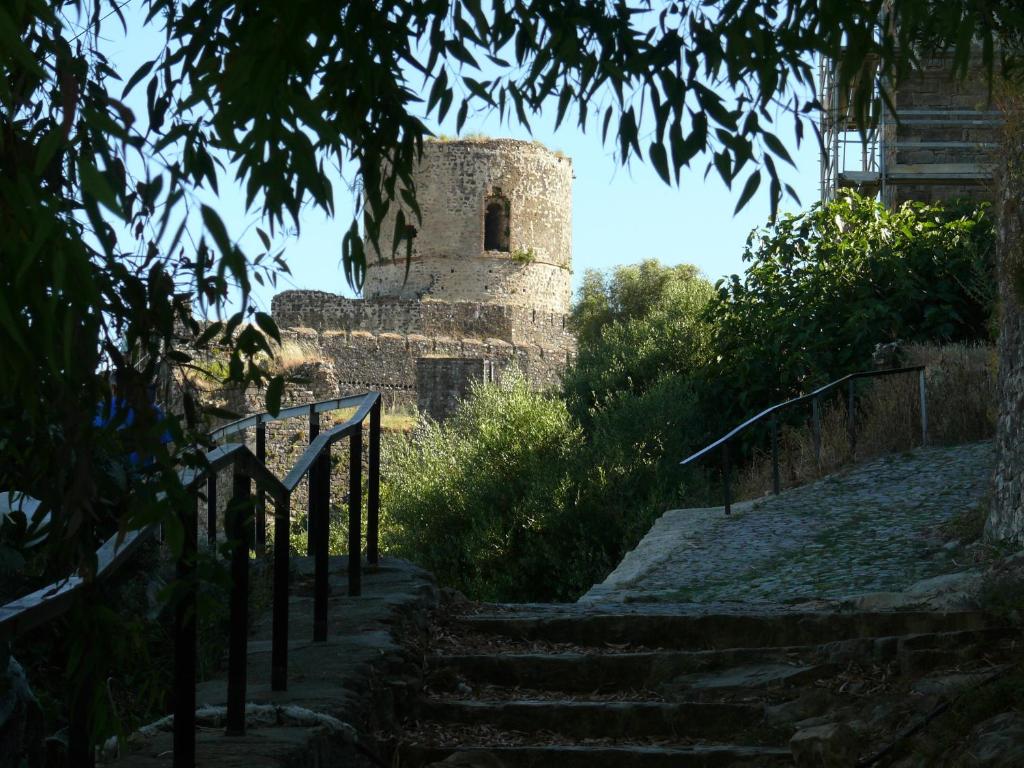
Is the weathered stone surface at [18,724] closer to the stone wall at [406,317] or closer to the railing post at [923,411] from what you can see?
the railing post at [923,411]

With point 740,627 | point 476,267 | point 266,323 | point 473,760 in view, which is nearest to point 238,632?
point 473,760

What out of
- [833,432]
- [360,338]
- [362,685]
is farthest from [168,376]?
[360,338]

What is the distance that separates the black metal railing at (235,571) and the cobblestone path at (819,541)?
2366 mm

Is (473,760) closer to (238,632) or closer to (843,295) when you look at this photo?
(238,632)

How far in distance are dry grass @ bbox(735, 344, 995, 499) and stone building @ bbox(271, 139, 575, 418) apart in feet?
55.9

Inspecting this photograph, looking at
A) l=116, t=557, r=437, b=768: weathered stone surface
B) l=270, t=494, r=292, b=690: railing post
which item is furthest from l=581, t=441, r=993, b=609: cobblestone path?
l=270, t=494, r=292, b=690: railing post

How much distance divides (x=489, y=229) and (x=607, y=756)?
113 ft

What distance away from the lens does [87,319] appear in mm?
2012

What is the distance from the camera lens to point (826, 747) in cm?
395

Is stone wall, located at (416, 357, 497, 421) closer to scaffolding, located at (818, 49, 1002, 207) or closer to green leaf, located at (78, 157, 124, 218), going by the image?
scaffolding, located at (818, 49, 1002, 207)

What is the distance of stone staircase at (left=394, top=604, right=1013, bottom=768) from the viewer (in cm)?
425

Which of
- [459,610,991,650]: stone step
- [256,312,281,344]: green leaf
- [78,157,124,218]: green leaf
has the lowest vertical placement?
[459,610,991,650]: stone step

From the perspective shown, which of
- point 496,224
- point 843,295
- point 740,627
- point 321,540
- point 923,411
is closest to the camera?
point 321,540

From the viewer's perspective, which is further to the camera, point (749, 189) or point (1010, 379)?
point (1010, 379)
